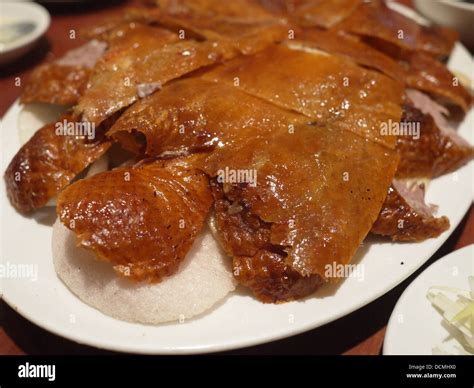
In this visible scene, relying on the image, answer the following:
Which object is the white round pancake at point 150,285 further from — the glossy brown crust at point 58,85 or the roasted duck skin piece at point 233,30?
the roasted duck skin piece at point 233,30

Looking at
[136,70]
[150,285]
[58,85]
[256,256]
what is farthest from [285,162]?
[58,85]

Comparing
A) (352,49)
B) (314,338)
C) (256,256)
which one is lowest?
(314,338)

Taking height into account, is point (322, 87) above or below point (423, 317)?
above

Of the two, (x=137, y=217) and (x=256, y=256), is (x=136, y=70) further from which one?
(x=256, y=256)

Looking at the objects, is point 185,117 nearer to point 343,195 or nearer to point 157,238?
point 157,238

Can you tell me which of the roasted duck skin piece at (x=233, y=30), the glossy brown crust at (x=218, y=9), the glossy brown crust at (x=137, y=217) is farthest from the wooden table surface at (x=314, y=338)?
the glossy brown crust at (x=218, y=9)

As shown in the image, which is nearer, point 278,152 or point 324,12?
point 278,152

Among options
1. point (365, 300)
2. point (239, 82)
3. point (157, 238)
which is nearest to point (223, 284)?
point (157, 238)

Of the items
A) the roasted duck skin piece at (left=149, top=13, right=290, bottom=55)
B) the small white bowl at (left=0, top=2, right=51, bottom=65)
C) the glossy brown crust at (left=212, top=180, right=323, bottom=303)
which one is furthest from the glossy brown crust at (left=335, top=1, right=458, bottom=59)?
the small white bowl at (left=0, top=2, right=51, bottom=65)
